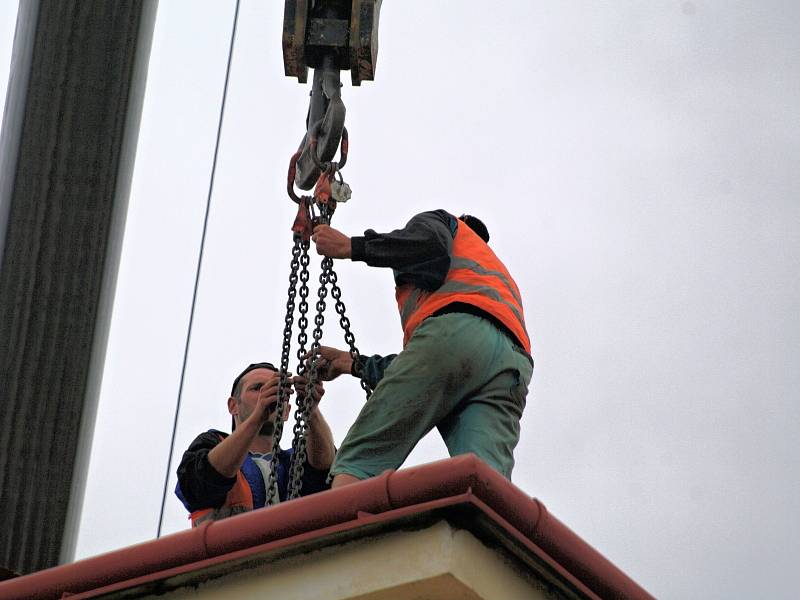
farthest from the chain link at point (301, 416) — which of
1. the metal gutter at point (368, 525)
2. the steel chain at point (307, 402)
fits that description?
the metal gutter at point (368, 525)

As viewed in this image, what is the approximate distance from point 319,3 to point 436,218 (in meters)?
1.34

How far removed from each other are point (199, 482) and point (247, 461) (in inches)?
18.5

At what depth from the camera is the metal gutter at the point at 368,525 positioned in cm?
575

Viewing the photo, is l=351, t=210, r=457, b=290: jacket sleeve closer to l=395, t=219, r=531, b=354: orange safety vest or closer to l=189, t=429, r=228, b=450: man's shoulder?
l=395, t=219, r=531, b=354: orange safety vest

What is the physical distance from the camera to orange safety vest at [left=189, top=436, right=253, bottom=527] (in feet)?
27.9

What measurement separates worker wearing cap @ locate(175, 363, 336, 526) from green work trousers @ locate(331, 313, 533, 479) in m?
0.53

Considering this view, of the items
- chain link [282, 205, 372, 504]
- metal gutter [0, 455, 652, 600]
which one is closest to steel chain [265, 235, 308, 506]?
chain link [282, 205, 372, 504]

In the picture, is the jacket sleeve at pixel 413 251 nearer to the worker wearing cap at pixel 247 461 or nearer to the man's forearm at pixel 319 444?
the worker wearing cap at pixel 247 461

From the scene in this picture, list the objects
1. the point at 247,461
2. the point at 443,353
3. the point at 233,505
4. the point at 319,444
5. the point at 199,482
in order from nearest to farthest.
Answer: the point at 443,353 → the point at 199,482 → the point at 233,505 → the point at 319,444 → the point at 247,461

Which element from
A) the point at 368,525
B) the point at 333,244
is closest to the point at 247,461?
the point at 333,244

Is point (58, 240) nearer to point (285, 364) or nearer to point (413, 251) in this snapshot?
point (285, 364)

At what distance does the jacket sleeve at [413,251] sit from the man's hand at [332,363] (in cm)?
70

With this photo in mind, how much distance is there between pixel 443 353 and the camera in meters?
7.78

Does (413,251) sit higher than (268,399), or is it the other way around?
(413,251)
